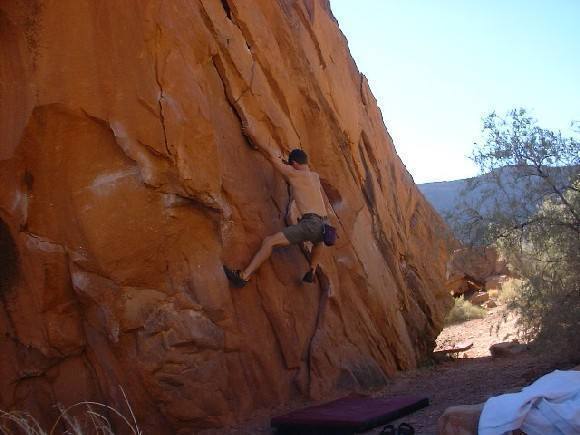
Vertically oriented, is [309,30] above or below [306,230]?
above

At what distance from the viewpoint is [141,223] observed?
6.34 m

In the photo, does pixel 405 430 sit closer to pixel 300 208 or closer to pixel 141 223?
pixel 300 208

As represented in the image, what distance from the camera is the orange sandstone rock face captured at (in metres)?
6.07

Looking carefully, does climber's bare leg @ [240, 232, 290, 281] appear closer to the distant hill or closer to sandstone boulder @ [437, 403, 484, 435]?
sandstone boulder @ [437, 403, 484, 435]

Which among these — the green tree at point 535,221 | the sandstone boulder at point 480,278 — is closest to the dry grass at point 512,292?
the green tree at point 535,221

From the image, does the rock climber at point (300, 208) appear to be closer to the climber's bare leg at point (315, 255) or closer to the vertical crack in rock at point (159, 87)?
the climber's bare leg at point (315, 255)

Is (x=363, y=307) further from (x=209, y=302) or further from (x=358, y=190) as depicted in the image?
(x=209, y=302)

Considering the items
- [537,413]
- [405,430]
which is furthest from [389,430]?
[537,413]

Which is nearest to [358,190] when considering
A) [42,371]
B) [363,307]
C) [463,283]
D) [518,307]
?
[363,307]

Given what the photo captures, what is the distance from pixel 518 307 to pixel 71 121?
19.5 ft

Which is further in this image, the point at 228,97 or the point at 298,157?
the point at 298,157

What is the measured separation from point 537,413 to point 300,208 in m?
Result: 3.74

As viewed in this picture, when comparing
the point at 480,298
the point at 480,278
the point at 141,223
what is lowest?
the point at 480,298

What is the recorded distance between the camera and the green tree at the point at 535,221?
317 inches
